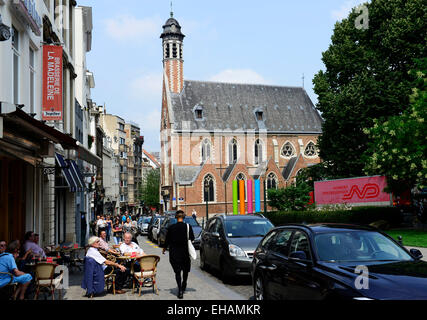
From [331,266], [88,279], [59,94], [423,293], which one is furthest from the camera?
[59,94]

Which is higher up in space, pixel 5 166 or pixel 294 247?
pixel 5 166

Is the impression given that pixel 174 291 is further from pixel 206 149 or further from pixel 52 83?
pixel 206 149

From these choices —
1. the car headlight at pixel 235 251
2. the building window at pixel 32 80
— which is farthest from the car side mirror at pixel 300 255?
the building window at pixel 32 80

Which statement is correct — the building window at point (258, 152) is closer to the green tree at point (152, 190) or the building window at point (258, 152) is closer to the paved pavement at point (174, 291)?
the green tree at point (152, 190)

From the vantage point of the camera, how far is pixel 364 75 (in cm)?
3247

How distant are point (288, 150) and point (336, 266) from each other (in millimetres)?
64383

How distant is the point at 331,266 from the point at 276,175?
190 feet

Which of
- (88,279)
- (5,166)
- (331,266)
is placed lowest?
(88,279)

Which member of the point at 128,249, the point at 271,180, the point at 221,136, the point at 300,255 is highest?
the point at 221,136

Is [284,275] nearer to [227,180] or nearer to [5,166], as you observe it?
[5,166]

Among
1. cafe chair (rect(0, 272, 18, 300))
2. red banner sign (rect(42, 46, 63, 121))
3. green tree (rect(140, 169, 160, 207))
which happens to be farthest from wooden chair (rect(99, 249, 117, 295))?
green tree (rect(140, 169, 160, 207))

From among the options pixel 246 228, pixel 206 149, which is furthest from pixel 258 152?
pixel 246 228
